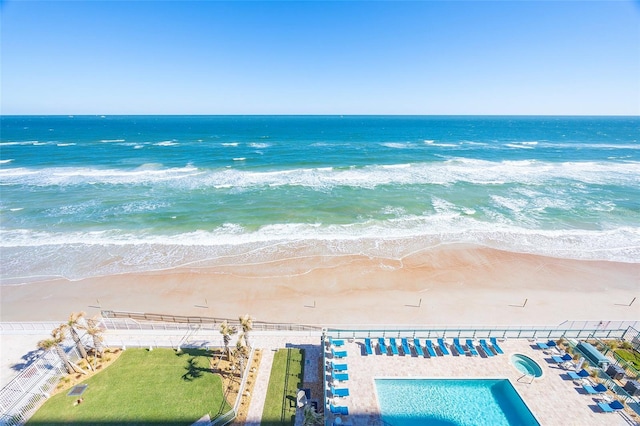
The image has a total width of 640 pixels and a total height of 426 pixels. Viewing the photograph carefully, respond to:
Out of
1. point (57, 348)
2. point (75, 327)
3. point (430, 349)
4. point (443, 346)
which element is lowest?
point (430, 349)

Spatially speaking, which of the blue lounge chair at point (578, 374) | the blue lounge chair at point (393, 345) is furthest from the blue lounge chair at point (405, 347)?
the blue lounge chair at point (578, 374)

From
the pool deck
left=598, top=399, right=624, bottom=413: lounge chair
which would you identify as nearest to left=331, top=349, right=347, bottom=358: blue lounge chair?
the pool deck

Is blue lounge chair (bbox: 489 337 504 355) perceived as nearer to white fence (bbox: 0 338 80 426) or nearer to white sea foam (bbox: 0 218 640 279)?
white sea foam (bbox: 0 218 640 279)

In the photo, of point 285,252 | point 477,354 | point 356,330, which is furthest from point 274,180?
point 477,354

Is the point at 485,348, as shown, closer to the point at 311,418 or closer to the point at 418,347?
the point at 418,347

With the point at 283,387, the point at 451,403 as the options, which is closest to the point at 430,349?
the point at 451,403

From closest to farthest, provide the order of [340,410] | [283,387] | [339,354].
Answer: [340,410], [283,387], [339,354]

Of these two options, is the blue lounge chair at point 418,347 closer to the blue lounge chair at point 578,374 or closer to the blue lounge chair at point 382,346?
the blue lounge chair at point 382,346
